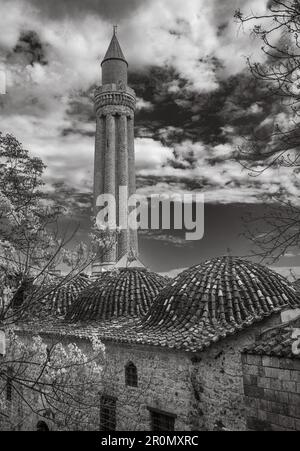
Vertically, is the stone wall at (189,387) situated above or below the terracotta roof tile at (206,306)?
below

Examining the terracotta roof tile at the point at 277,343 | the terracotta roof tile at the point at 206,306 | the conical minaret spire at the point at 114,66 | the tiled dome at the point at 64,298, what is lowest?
the terracotta roof tile at the point at 277,343

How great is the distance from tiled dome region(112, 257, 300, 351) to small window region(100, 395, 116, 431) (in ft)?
5.54

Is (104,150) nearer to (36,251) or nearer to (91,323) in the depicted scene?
(91,323)

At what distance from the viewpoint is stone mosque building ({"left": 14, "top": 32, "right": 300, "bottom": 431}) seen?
7.13 metres

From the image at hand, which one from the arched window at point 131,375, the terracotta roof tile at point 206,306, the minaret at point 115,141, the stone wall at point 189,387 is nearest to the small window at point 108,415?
the stone wall at point 189,387

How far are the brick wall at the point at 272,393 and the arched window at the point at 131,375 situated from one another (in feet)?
12.0

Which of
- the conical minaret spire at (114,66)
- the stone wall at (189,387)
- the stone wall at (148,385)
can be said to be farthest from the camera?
the conical minaret spire at (114,66)

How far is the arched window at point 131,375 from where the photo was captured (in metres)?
8.90

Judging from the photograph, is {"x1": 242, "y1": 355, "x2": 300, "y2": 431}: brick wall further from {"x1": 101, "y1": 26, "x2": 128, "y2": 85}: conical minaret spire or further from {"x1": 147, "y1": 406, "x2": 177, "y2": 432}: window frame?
{"x1": 101, "y1": 26, "x2": 128, "y2": 85}: conical minaret spire

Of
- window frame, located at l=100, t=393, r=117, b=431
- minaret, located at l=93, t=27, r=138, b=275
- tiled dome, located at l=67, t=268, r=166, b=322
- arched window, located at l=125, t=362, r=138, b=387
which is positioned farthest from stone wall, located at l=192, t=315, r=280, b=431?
minaret, located at l=93, t=27, r=138, b=275

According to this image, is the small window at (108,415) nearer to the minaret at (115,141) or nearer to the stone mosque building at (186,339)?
the stone mosque building at (186,339)

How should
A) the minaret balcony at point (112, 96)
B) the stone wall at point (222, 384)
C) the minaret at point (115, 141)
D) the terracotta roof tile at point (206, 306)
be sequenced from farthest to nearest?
the minaret balcony at point (112, 96), the minaret at point (115, 141), the terracotta roof tile at point (206, 306), the stone wall at point (222, 384)

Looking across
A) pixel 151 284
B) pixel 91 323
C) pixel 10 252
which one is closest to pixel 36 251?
pixel 10 252
